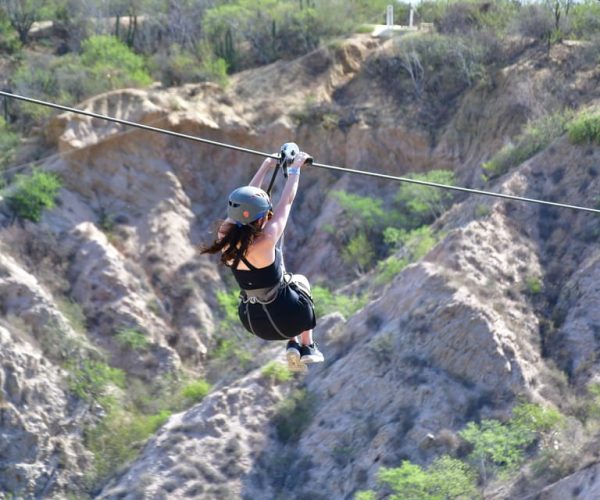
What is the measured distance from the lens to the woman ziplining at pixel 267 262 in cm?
1069

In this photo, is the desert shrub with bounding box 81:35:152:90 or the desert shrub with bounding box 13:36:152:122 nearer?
the desert shrub with bounding box 13:36:152:122

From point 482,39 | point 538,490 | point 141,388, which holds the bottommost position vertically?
point 141,388

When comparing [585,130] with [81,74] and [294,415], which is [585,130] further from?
[81,74]

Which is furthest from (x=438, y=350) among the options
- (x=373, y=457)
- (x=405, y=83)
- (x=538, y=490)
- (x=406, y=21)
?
(x=406, y=21)

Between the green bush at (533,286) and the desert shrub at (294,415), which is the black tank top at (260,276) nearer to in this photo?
the desert shrub at (294,415)

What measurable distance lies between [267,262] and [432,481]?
31.8 feet

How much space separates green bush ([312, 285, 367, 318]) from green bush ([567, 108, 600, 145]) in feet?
16.4

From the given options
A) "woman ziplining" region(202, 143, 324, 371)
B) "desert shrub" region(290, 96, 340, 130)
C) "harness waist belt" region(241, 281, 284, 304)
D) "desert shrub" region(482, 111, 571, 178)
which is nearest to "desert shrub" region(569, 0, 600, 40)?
"desert shrub" region(482, 111, 571, 178)

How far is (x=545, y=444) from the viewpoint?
2041cm

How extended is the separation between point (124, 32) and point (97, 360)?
41.2 ft

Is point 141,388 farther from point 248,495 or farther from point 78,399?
point 248,495

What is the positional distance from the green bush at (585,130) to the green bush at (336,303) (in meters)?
5.00

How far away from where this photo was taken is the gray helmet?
1057cm

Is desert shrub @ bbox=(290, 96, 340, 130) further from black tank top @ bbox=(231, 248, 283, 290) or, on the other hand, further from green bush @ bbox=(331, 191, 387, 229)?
black tank top @ bbox=(231, 248, 283, 290)
